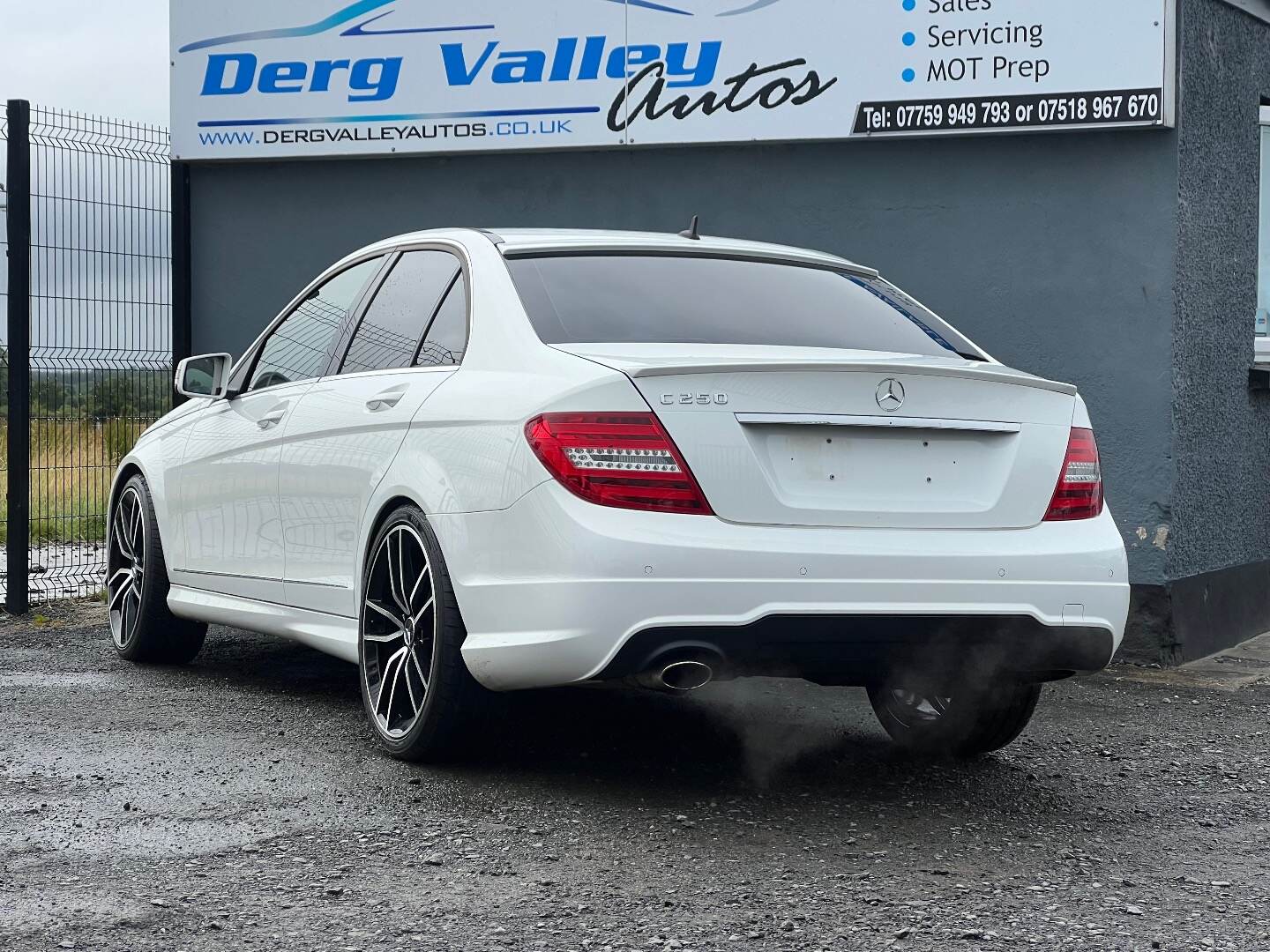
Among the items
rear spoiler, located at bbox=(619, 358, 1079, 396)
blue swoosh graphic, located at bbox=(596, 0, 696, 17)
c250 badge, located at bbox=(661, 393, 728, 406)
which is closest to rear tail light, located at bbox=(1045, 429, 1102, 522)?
rear spoiler, located at bbox=(619, 358, 1079, 396)

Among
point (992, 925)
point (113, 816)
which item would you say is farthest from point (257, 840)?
point (992, 925)

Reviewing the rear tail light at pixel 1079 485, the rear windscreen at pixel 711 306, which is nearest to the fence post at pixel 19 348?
the rear windscreen at pixel 711 306

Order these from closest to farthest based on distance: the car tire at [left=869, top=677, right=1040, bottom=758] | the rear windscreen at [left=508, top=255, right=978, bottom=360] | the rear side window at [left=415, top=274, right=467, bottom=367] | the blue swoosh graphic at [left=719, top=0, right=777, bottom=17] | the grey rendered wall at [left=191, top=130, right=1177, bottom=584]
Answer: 1. the rear windscreen at [left=508, top=255, right=978, bottom=360]
2. the rear side window at [left=415, top=274, right=467, bottom=367]
3. the car tire at [left=869, top=677, right=1040, bottom=758]
4. the grey rendered wall at [left=191, top=130, right=1177, bottom=584]
5. the blue swoosh graphic at [left=719, top=0, right=777, bottom=17]

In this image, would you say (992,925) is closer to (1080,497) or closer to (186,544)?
(1080,497)

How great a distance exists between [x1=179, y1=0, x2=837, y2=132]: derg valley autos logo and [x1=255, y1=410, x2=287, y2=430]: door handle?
3818 millimetres

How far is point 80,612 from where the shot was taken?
8914 millimetres

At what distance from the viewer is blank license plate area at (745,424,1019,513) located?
439cm

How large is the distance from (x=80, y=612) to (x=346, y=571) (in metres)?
4.03

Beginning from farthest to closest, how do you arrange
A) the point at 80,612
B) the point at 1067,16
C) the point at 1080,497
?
1. the point at 80,612
2. the point at 1067,16
3. the point at 1080,497

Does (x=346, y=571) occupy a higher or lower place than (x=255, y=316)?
lower

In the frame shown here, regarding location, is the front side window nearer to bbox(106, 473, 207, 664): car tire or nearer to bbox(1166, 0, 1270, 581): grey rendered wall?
bbox(106, 473, 207, 664): car tire

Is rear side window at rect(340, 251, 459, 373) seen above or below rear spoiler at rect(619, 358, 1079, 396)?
above

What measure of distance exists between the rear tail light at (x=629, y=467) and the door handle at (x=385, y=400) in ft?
3.42

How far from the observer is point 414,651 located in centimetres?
496
